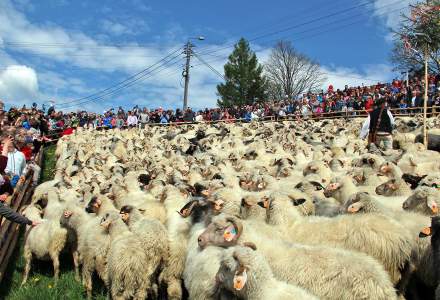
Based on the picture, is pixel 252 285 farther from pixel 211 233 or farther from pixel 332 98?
pixel 332 98

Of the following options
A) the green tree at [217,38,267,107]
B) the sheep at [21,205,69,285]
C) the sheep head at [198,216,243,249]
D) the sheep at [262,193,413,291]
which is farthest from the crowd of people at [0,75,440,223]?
the green tree at [217,38,267,107]

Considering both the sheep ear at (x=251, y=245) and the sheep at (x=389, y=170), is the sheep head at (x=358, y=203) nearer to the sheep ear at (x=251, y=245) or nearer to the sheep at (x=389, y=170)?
the sheep ear at (x=251, y=245)

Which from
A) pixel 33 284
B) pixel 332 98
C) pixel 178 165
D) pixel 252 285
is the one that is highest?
pixel 332 98

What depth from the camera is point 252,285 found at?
4590 millimetres

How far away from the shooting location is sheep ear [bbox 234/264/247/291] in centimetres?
A: 448

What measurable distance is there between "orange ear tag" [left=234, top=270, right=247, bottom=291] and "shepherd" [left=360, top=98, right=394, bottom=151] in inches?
345

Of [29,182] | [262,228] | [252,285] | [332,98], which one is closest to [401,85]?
[332,98]

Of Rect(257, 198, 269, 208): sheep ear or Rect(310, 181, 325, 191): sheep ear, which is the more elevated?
Rect(310, 181, 325, 191): sheep ear

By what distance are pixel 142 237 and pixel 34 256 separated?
324 cm

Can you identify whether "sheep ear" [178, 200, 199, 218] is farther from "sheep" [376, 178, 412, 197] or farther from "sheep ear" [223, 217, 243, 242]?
"sheep" [376, 178, 412, 197]

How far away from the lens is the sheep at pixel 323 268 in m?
4.53

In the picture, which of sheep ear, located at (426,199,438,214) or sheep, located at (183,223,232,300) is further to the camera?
sheep ear, located at (426,199,438,214)

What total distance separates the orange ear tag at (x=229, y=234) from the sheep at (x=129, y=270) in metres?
1.15

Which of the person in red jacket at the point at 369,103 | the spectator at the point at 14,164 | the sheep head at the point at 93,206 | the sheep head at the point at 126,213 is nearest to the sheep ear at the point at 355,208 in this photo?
the sheep head at the point at 126,213
